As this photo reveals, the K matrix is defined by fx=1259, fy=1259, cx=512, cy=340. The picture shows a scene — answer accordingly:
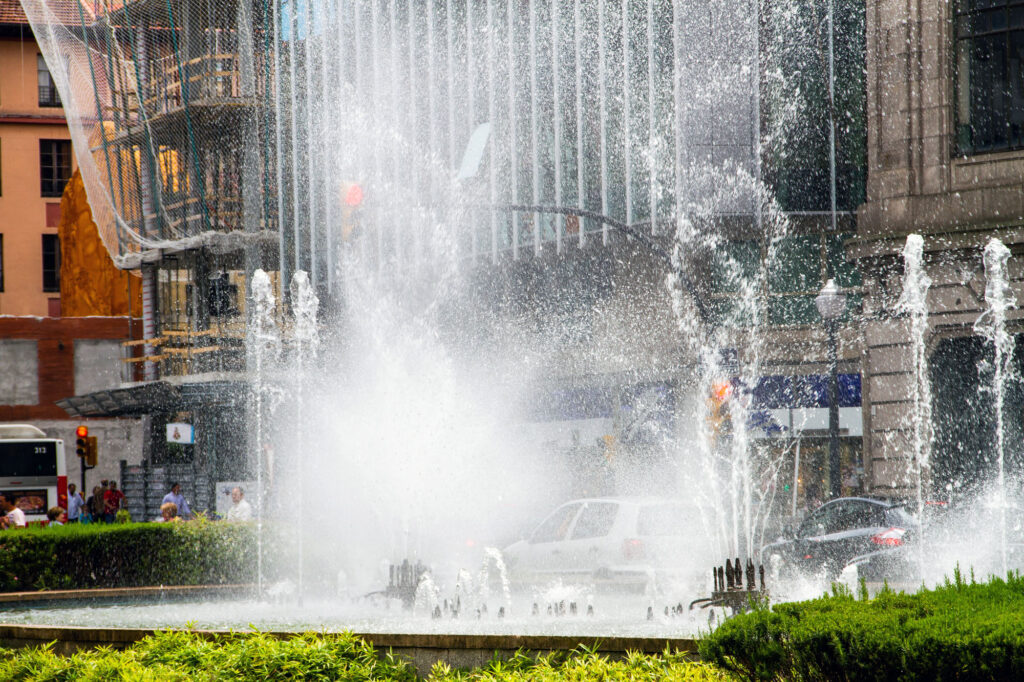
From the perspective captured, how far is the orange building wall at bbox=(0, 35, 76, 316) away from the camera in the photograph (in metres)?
56.7

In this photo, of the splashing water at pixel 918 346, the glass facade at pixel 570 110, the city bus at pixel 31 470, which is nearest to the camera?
the splashing water at pixel 918 346

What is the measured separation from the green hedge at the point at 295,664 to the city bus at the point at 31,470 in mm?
28899

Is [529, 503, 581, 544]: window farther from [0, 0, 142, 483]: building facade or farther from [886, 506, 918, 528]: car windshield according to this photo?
[0, 0, 142, 483]: building facade

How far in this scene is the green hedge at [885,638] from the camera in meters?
4.35

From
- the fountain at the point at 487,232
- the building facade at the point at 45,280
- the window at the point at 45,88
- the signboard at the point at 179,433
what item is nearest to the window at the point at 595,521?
the fountain at the point at 487,232

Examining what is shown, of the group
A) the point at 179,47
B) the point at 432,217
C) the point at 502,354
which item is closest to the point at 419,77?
the point at 432,217

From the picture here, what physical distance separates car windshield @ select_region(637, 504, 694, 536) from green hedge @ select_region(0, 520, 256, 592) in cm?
494

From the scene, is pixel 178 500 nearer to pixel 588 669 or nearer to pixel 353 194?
pixel 353 194

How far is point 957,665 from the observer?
14.3 feet

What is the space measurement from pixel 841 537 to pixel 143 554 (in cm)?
876

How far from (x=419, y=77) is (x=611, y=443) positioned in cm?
1101

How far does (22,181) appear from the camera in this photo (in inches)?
2256

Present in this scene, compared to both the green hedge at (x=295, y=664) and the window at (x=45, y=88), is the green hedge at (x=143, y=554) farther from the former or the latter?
the window at (x=45, y=88)

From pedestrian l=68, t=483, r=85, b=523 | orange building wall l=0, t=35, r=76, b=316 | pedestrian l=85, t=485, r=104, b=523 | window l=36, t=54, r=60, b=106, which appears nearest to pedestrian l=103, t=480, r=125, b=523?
pedestrian l=85, t=485, r=104, b=523
